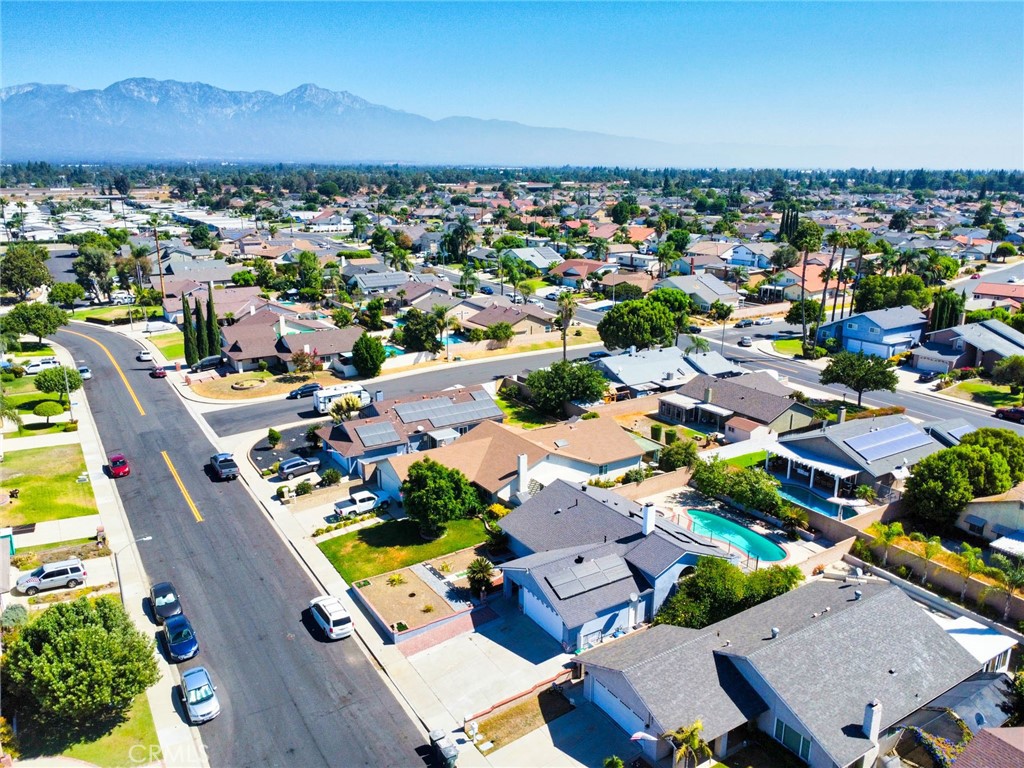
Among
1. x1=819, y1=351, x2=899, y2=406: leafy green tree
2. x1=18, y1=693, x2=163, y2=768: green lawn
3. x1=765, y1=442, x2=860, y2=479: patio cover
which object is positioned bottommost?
x1=18, y1=693, x2=163, y2=768: green lawn

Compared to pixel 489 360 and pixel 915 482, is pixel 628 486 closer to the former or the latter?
pixel 915 482

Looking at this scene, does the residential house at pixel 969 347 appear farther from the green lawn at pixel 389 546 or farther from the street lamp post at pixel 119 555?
the street lamp post at pixel 119 555

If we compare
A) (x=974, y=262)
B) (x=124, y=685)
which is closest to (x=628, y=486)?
(x=124, y=685)

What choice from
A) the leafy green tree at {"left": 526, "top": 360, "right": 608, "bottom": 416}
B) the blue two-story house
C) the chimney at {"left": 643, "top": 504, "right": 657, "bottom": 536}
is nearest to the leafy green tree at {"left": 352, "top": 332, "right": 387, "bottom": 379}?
the leafy green tree at {"left": 526, "top": 360, "right": 608, "bottom": 416}

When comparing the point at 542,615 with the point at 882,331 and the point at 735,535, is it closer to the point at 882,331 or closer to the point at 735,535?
the point at 735,535

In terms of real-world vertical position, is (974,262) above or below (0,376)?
above

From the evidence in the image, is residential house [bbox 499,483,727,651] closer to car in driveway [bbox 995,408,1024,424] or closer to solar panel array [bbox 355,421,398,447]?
solar panel array [bbox 355,421,398,447]
